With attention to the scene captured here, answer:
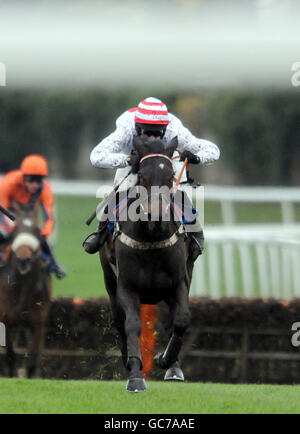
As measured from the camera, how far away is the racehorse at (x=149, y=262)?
518 cm

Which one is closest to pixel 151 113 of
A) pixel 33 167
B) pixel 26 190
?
pixel 33 167

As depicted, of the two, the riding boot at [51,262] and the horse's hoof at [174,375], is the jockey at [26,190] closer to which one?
the riding boot at [51,262]

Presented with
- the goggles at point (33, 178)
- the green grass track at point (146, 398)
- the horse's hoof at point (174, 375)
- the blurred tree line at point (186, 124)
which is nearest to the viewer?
the green grass track at point (146, 398)

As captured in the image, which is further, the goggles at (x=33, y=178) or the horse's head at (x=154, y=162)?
the goggles at (x=33, y=178)

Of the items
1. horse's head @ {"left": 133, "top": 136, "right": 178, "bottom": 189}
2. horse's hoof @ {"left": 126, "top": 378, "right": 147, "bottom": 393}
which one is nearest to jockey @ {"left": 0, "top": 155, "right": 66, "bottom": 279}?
horse's head @ {"left": 133, "top": 136, "right": 178, "bottom": 189}

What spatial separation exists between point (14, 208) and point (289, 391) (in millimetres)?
3219

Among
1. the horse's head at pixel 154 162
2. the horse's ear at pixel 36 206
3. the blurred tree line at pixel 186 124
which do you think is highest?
the blurred tree line at pixel 186 124

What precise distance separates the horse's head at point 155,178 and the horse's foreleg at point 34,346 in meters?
2.90

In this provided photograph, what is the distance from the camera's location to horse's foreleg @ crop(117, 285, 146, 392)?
17.3ft

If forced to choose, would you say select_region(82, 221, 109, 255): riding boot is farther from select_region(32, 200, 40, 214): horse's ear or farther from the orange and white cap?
select_region(32, 200, 40, 214): horse's ear

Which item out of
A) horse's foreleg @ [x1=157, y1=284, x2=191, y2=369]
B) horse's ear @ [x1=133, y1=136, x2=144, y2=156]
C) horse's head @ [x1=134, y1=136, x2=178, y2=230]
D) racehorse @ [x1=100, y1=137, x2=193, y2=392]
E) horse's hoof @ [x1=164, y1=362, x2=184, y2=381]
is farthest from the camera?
horse's hoof @ [x1=164, y1=362, x2=184, y2=381]

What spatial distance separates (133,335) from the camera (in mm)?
5332

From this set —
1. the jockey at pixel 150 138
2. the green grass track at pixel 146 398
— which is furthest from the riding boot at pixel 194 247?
the green grass track at pixel 146 398
